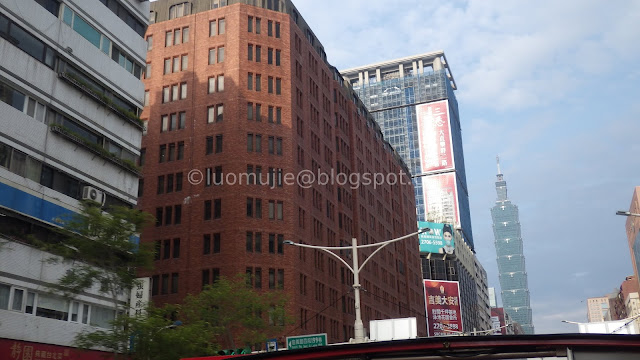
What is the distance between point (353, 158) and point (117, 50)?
47.9m

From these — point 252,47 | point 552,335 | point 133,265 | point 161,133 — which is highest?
point 252,47

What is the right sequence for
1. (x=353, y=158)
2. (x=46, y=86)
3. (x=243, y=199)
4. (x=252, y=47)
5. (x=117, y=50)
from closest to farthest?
(x=46, y=86) < (x=117, y=50) < (x=243, y=199) < (x=252, y=47) < (x=353, y=158)

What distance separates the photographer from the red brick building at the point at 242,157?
2452 inches

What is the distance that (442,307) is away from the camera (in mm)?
139000

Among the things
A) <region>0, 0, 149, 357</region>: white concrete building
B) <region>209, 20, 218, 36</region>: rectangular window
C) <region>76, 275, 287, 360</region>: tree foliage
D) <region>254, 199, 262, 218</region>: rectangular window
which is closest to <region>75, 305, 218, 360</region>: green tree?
<region>76, 275, 287, 360</region>: tree foliage

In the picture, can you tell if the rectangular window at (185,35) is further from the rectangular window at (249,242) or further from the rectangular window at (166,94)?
the rectangular window at (249,242)

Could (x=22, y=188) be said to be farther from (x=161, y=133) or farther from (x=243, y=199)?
(x=161, y=133)

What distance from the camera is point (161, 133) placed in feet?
226

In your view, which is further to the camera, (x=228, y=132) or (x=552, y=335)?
→ (x=228, y=132)

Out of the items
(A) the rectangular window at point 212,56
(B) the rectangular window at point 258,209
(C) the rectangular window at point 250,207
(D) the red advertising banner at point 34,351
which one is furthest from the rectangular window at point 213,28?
(D) the red advertising banner at point 34,351

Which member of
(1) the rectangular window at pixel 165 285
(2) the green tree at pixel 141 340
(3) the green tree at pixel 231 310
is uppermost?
(1) the rectangular window at pixel 165 285

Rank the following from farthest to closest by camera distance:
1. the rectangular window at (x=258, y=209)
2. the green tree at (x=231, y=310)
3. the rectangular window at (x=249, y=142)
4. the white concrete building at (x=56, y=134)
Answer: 1. the rectangular window at (x=249, y=142)
2. the rectangular window at (x=258, y=209)
3. the green tree at (x=231, y=310)
4. the white concrete building at (x=56, y=134)

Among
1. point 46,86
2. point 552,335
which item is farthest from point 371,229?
point 552,335

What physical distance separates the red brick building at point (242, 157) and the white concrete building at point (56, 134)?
1899 centimetres
